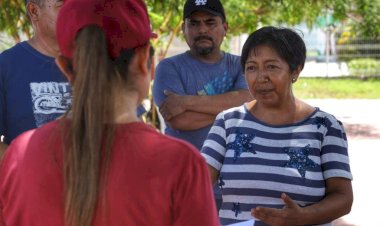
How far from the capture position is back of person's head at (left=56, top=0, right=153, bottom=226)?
59.8 inches

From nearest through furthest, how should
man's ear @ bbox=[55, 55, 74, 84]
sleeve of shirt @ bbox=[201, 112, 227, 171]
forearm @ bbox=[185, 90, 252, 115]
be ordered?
man's ear @ bbox=[55, 55, 74, 84], sleeve of shirt @ bbox=[201, 112, 227, 171], forearm @ bbox=[185, 90, 252, 115]

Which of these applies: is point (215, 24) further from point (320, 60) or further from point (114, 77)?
point (320, 60)

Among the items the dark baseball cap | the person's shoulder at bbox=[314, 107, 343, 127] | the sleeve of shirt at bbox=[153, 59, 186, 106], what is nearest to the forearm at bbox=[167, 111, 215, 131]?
the sleeve of shirt at bbox=[153, 59, 186, 106]

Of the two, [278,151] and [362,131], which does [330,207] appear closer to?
[278,151]

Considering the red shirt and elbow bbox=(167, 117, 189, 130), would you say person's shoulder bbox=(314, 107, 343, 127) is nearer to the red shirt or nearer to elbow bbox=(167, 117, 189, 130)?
the red shirt

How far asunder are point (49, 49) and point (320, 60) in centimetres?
2691

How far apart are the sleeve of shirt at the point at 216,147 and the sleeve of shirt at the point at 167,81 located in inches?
47.0

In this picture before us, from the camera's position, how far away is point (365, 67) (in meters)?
24.1

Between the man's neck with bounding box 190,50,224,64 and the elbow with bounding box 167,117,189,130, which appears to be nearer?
the elbow with bounding box 167,117,189,130

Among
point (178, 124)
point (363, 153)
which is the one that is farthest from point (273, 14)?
point (178, 124)

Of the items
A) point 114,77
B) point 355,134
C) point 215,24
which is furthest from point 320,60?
point 114,77

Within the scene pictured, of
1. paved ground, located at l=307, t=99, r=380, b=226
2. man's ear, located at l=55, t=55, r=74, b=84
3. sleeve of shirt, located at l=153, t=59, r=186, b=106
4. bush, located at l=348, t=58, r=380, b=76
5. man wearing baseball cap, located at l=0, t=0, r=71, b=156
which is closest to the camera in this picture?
man's ear, located at l=55, t=55, r=74, b=84

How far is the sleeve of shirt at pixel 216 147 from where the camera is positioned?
261 cm

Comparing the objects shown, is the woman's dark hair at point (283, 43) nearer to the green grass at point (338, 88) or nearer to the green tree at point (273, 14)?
the green tree at point (273, 14)
